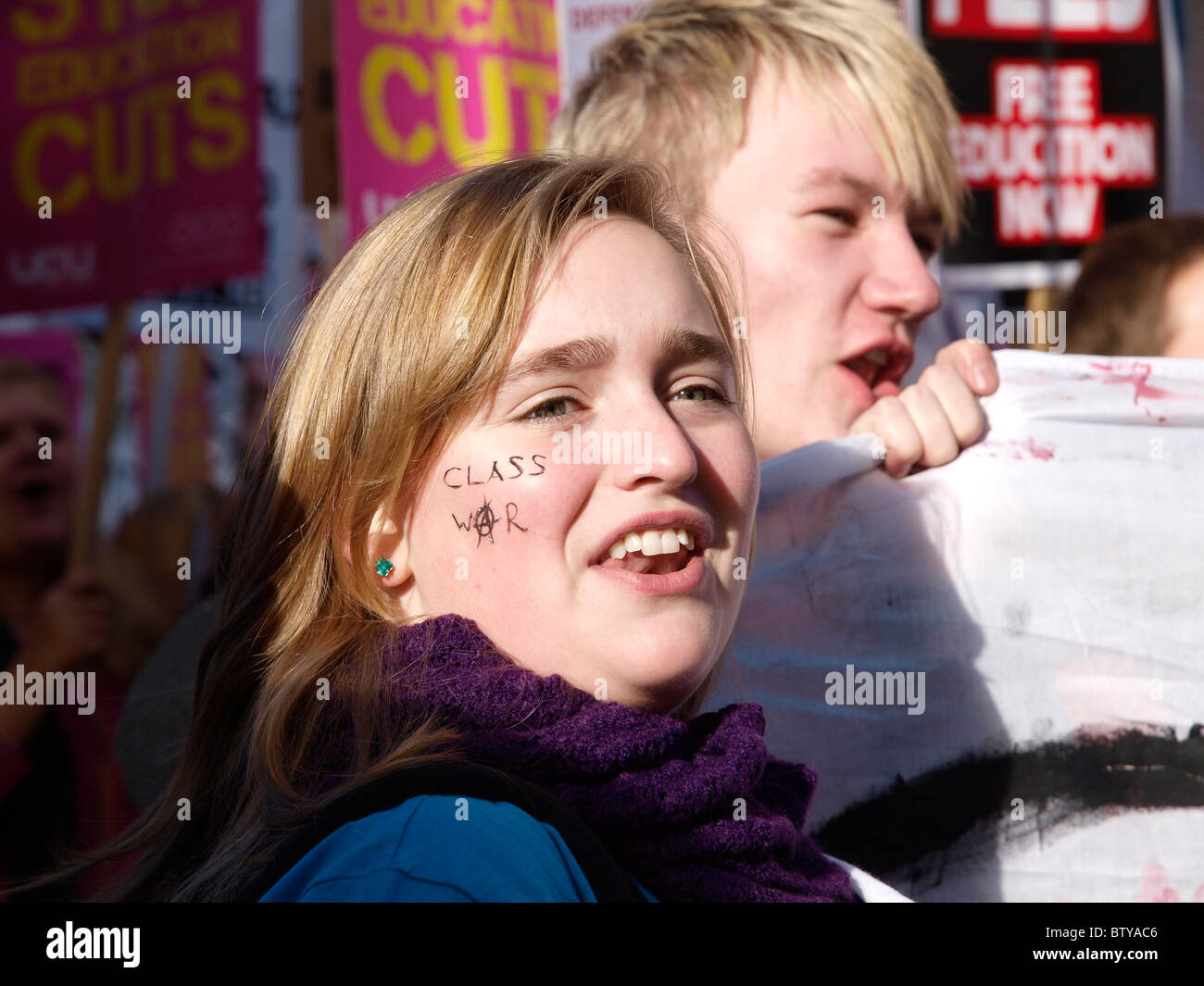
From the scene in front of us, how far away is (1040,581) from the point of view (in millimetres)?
1552

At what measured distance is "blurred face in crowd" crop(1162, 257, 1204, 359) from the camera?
2180mm

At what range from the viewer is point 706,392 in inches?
50.9

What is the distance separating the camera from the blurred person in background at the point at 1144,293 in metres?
2.26

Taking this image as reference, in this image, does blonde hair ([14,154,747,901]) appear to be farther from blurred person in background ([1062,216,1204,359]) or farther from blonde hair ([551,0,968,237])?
blurred person in background ([1062,216,1204,359])

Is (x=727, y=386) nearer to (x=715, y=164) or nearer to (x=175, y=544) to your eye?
(x=715, y=164)

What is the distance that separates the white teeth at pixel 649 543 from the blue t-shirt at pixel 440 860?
0.28 meters

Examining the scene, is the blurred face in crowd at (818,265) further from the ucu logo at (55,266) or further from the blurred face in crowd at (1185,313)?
the ucu logo at (55,266)

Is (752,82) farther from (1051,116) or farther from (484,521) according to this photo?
(1051,116)

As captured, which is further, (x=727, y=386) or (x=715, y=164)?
(x=715, y=164)

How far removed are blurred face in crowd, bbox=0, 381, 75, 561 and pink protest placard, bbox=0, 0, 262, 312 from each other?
Result: 0.67 m

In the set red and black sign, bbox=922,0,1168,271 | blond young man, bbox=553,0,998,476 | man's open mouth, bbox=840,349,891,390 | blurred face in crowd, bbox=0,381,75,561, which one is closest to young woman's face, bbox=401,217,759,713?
blond young man, bbox=553,0,998,476

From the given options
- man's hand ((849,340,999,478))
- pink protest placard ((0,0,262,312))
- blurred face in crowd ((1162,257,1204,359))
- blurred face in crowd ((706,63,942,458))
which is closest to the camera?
man's hand ((849,340,999,478))
